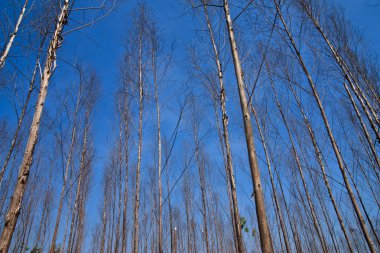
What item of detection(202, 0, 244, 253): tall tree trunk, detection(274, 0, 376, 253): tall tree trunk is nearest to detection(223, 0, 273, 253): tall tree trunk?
detection(202, 0, 244, 253): tall tree trunk

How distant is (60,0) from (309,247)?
1736 centimetres

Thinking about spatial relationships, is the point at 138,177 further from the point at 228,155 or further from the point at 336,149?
the point at 336,149

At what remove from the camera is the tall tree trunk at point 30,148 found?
251 cm

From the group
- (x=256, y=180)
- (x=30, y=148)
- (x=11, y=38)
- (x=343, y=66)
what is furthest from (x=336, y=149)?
(x=11, y=38)

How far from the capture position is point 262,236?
69.8 inches

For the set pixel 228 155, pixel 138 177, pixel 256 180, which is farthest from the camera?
pixel 138 177

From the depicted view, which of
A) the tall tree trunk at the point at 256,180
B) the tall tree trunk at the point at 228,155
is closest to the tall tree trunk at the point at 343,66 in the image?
the tall tree trunk at the point at 228,155

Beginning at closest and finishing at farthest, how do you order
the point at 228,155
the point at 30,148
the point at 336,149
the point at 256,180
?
the point at 256,180 → the point at 30,148 → the point at 336,149 → the point at 228,155

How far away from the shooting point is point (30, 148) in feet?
9.55

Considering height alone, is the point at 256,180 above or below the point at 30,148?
below

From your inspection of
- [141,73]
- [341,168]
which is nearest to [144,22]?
[141,73]

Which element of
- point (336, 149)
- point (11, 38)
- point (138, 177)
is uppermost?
point (11, 38)

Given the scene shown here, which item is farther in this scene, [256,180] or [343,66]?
[343,66]

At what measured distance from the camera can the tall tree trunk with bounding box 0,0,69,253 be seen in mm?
2514
